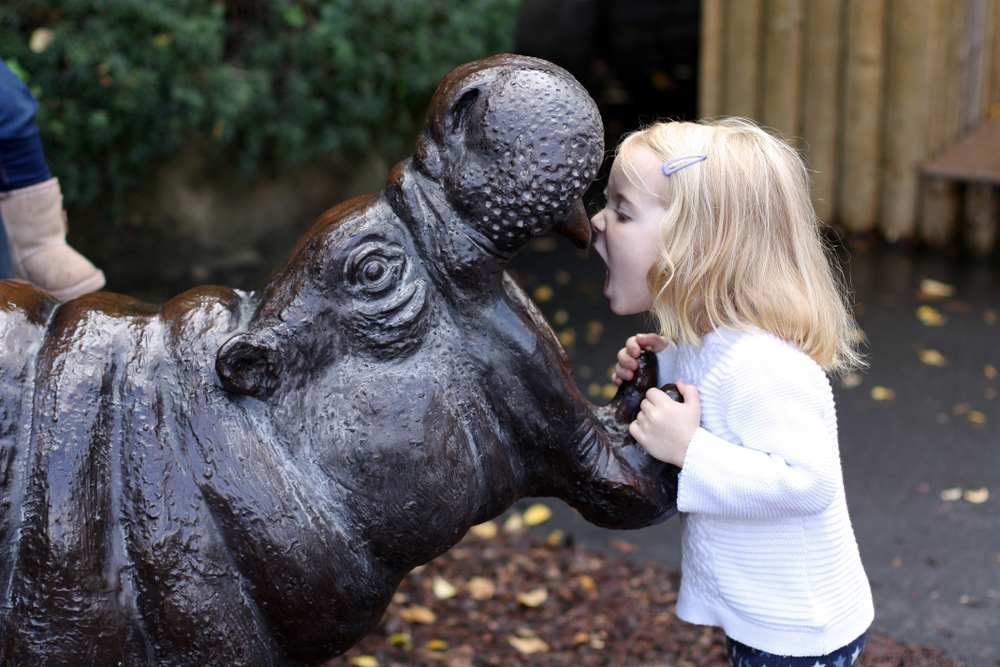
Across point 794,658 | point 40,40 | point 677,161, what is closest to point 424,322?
point 677,161

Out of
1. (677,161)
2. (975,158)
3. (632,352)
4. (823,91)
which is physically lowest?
(975,158)

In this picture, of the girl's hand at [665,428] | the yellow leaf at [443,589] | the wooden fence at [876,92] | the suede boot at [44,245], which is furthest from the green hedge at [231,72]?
the girl's hand at [665,428]

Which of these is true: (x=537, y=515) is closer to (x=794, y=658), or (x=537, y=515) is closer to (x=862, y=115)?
(x=794, y=658)

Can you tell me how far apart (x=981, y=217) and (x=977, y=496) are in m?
2.90

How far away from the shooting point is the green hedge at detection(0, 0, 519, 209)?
4582 millimetres

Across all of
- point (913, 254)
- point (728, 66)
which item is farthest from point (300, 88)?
point (913, 254)

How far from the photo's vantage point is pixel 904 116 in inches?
243

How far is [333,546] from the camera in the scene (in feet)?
4.74

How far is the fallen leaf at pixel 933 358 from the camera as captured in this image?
200 inches

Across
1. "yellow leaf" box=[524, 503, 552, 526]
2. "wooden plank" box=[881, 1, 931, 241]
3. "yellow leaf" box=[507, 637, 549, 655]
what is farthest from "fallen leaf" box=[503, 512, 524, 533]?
"wooden plank" box=[881, 1, 931, 241]

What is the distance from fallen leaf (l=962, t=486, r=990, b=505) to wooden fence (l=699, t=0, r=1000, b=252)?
2.70 metres

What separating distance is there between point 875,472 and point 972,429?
0.63m

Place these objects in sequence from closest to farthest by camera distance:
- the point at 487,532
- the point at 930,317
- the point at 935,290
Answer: the point at 487,532, the point at 930,317, the point at 935,290

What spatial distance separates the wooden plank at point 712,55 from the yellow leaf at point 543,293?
5.39 feet
